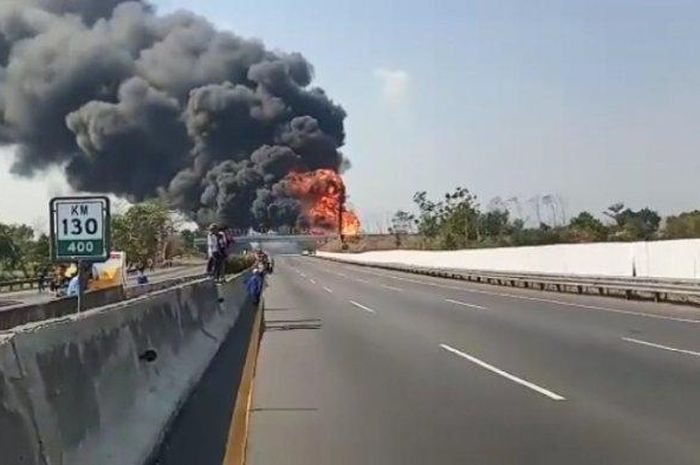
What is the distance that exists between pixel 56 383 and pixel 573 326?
16260 millimetres

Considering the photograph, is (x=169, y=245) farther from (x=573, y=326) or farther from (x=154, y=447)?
(x=154, y=447)

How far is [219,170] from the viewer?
149125 mm

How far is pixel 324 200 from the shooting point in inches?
6777

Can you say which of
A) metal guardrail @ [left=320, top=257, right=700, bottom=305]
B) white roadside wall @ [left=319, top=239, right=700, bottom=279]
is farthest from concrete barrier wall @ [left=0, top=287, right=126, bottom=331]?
white roadside wall @ [left=319, top=239, right=700, bottom=279]

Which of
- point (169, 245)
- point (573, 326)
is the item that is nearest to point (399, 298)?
point (573, 326)

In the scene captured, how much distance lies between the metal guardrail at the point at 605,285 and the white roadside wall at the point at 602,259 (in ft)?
1.51

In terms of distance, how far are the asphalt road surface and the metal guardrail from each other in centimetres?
492

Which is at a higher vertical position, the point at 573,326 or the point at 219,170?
the point at 219,170

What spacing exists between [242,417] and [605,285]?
83.5 ft

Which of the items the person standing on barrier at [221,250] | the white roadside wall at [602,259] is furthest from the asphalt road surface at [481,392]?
the white roadside wall at [602,259]

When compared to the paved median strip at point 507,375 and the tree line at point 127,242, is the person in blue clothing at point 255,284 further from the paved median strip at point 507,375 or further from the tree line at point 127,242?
the tree line at point 127,242

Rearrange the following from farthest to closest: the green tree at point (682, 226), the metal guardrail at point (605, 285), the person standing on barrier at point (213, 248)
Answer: the green tree at point (682, 226), the metal guardrail at point (605, 285), the person standing on barrier at point (213, 248)

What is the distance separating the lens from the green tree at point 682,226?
2355 inches

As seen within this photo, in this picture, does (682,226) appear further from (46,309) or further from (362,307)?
(46,309)
